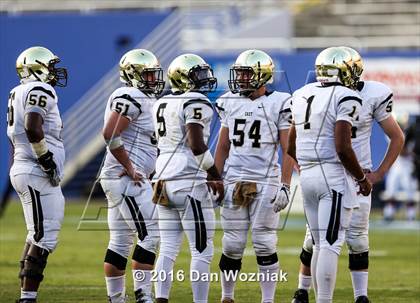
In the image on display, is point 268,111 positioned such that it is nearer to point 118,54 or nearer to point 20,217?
point 20,217

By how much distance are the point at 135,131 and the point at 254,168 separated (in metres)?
1.00

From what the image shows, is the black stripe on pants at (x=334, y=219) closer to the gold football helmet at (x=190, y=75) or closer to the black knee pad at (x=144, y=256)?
the gold football helmet at (x=190, y=75)

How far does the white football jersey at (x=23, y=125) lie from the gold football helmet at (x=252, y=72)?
1448mm

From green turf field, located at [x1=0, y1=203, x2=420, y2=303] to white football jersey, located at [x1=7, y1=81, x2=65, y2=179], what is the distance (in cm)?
144

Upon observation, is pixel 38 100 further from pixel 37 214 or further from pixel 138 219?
pixel 138 219

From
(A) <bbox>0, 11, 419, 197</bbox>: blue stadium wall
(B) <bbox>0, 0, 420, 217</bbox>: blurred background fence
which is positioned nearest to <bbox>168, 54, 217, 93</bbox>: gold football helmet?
(B) <bbox>0, 0, 420, 217</bbox>: blurred background fence

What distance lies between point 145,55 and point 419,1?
1821 cm

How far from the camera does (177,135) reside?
332 inches

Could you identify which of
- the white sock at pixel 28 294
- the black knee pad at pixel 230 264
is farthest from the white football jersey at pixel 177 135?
the white sock at pixel 28 294

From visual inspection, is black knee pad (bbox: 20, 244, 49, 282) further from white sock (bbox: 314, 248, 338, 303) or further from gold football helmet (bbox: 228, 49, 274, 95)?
white sock (bbox: 314, 248, 338, 303)

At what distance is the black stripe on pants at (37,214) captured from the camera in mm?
8781

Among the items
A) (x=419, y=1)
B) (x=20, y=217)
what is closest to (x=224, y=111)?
(x=20, y=217)

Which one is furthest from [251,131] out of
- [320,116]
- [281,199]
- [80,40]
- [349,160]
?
[80,40]

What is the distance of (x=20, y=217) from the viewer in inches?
800
